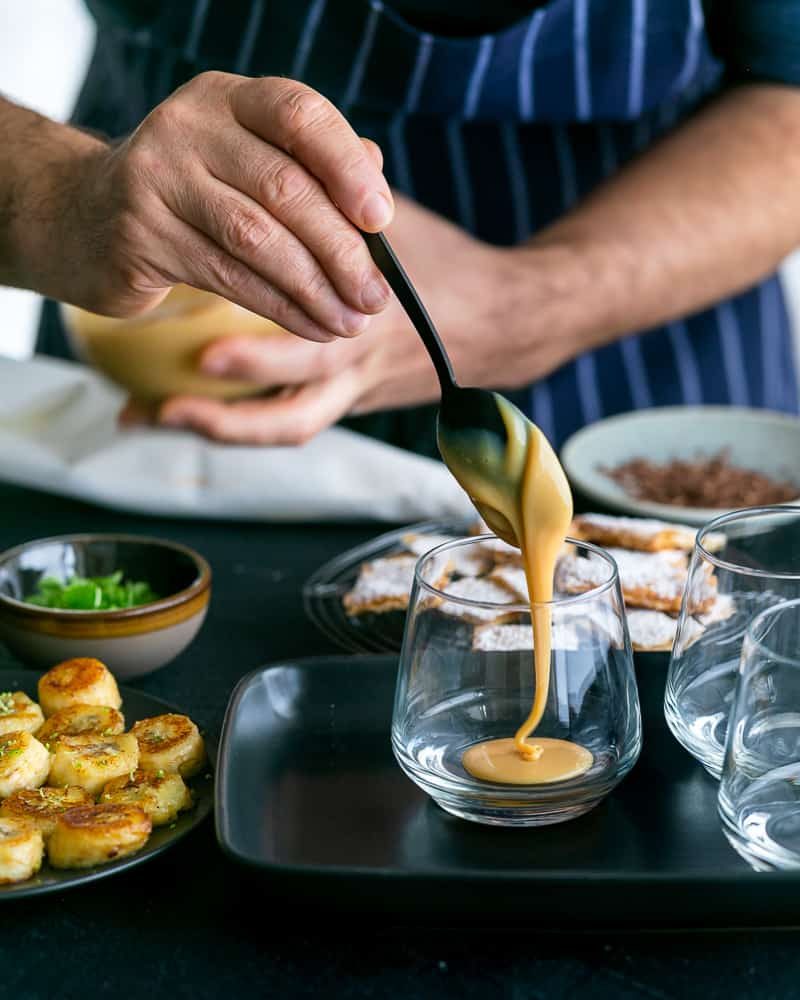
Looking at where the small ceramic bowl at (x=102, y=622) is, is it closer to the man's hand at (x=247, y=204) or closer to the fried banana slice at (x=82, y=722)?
the fried banana slice at (x=82, y=722)

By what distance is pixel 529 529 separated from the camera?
860 millimetres

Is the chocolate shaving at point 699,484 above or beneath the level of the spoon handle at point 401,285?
beneath

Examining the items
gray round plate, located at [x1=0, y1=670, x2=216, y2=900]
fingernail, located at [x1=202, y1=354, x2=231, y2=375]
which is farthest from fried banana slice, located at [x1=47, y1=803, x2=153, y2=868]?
fingernail, located at [x1=202, y1=354, x2=231, y2=375]

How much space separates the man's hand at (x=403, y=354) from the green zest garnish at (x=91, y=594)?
0.72ft

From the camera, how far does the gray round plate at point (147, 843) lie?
2.42 feet

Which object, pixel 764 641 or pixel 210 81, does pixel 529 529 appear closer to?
pixel 764 641

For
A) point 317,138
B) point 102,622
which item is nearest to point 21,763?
point 102,622

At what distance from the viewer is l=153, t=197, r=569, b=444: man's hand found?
1332 mm

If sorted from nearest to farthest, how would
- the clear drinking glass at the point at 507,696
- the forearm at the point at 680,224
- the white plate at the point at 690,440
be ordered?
the clear drinking glass at the point at 507,696 → the white plate at the point at 690,440 → the forearm at the point at 680,224

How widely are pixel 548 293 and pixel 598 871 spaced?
1.09 metres

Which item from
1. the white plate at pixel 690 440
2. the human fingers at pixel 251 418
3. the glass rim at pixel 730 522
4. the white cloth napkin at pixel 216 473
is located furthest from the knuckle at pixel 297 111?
the white plate at pixel 690 440

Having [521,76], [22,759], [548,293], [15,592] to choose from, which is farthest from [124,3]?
[22,759]

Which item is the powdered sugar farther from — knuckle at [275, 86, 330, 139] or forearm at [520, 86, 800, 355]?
forearm at [520, 86, 800, 355]

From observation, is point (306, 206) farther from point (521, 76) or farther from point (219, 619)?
point (521, 76)
